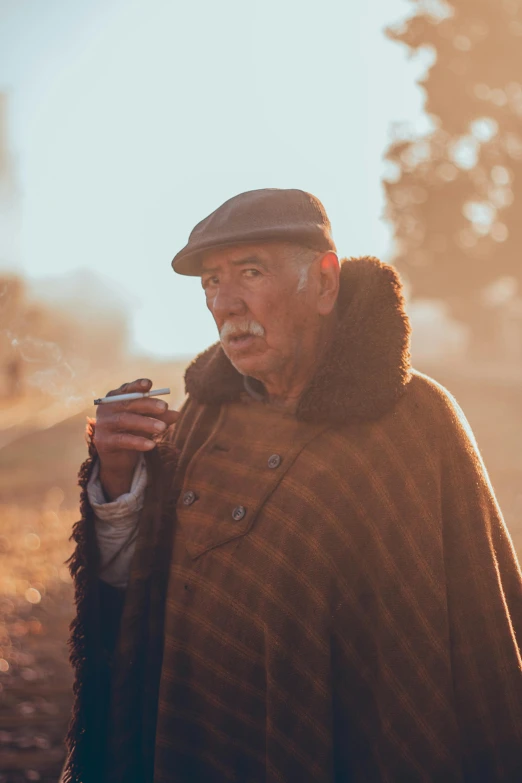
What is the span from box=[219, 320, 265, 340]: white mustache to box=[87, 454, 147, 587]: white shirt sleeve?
624mm

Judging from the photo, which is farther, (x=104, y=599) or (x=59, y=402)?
(x=59, y=402)

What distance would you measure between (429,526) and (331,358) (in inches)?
25.8

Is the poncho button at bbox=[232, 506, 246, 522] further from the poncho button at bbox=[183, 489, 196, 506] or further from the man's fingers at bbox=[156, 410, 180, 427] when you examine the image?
the man's fingers at bbox=[156, 410, 180, 427]

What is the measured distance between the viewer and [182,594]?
8.39ft

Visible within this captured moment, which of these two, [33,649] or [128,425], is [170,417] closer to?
[128,425]

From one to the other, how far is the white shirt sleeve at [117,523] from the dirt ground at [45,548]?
219 cm

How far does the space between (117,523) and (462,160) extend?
60.8 ft

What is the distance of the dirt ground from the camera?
4.77 m

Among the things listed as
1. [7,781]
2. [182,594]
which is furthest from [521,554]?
[182,594]

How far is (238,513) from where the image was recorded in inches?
96.9

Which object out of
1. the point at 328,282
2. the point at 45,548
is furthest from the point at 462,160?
the point at 328,282

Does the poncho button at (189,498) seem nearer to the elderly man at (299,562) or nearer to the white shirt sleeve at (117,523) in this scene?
the elderly man at (299,562)

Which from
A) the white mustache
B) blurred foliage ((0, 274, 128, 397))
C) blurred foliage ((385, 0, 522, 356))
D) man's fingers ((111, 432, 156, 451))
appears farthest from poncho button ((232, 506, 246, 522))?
blurred foliage ((385, 0, 522, 356))

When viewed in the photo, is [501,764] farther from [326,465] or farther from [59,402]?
[59,402]
